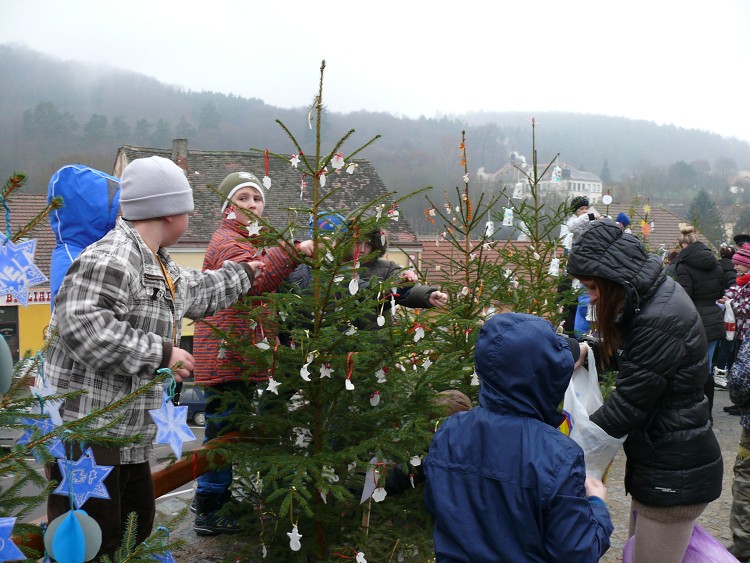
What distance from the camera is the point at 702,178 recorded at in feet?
332

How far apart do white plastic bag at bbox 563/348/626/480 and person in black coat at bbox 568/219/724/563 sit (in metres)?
0.05

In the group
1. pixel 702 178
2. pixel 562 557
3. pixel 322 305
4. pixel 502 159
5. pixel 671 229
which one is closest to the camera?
pixel 562 557

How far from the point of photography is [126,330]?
7.98 feet

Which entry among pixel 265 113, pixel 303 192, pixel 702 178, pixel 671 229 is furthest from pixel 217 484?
pixel 702 178

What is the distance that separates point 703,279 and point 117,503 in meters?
7.82

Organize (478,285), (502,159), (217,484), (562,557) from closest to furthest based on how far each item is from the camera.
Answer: (562,557) → (217,484) → (478,285) → (502,159)

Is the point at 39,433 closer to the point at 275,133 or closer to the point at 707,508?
the point at 707,508

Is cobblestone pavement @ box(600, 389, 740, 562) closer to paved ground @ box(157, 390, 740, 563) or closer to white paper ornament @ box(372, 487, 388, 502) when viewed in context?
paved ground @ box(157, 390, 740, 563)

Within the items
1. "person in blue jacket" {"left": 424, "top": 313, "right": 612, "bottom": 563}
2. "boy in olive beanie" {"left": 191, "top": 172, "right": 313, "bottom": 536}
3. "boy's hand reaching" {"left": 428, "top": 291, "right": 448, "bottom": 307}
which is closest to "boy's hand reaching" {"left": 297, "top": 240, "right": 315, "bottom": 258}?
"boy in olive beanie" {"left": 191, "top": 172, "right": 313, "bottom": 536}

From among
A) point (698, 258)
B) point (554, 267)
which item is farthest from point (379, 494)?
point (698, 258)

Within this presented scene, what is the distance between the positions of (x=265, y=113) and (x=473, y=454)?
105m

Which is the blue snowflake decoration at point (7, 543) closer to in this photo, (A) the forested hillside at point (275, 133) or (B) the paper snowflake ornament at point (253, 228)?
(A) the forested hillside at point (275, 133)

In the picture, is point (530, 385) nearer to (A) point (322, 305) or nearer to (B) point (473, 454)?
(B) point (473, 454)

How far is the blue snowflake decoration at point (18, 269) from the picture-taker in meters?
1.78
